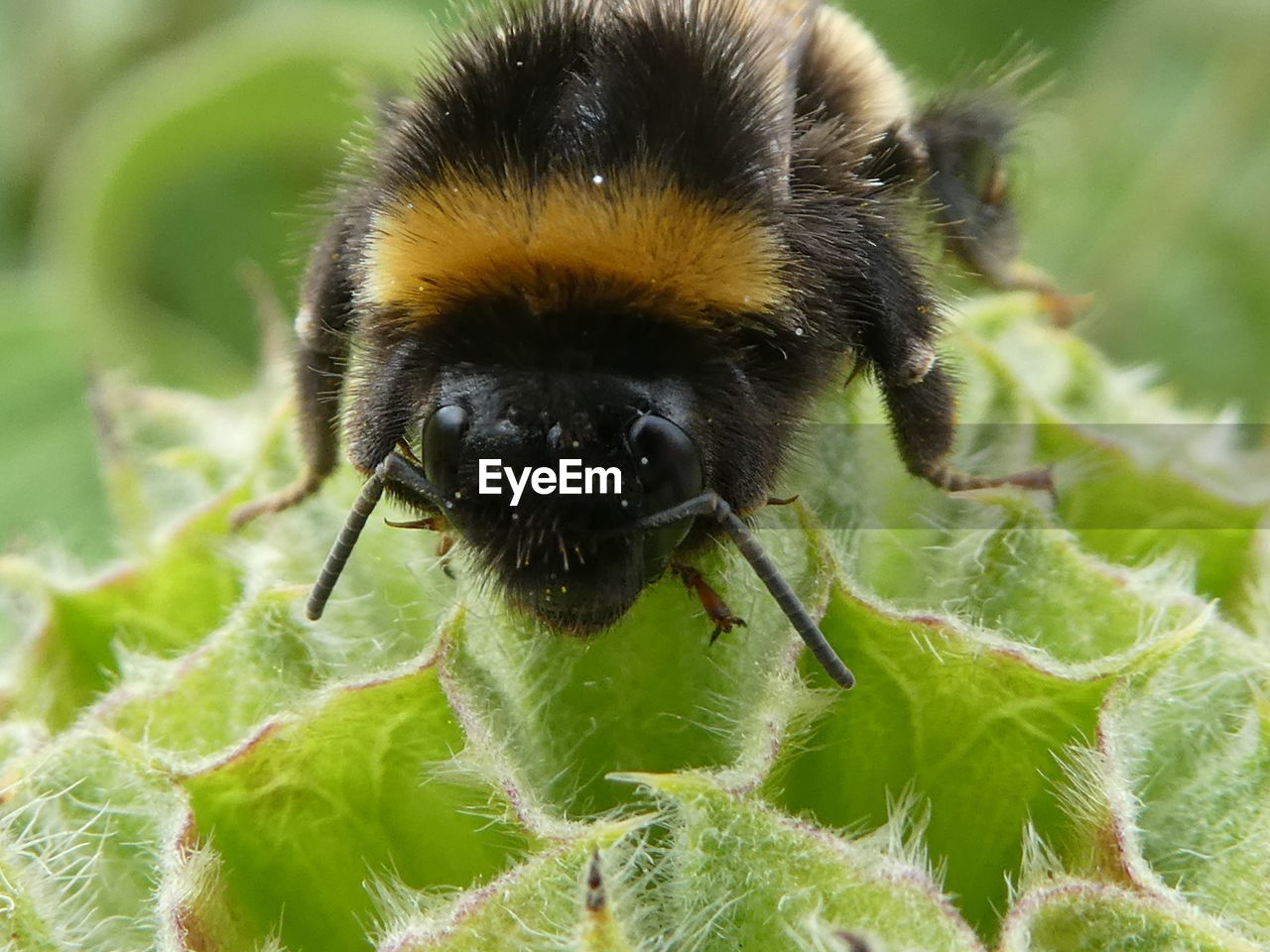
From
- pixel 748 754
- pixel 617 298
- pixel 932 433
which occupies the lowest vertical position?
pixel 748 754

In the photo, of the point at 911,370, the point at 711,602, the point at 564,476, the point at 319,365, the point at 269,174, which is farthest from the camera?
the point at 269,174

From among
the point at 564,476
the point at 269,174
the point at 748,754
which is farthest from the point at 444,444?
the point at 269,174

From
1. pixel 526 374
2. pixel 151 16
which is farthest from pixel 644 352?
pixel 151 16

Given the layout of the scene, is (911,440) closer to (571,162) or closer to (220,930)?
(571,162)

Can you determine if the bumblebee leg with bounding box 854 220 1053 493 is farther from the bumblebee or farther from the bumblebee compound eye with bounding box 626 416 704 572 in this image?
the bumblebee compound eye with bounding box 626 416 704 572

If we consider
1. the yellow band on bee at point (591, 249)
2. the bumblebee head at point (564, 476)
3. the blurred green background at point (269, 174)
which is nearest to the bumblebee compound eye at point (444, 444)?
the bumblebee head at point (564, 476)

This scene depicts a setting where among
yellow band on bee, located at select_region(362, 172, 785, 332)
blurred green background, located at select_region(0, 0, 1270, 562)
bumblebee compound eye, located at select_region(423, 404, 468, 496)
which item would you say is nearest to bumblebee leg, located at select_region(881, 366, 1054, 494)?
yellow band on bee, located at select_region(362, 172, 785, 332)

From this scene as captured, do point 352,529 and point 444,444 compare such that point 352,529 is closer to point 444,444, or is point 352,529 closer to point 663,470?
point 444,444
